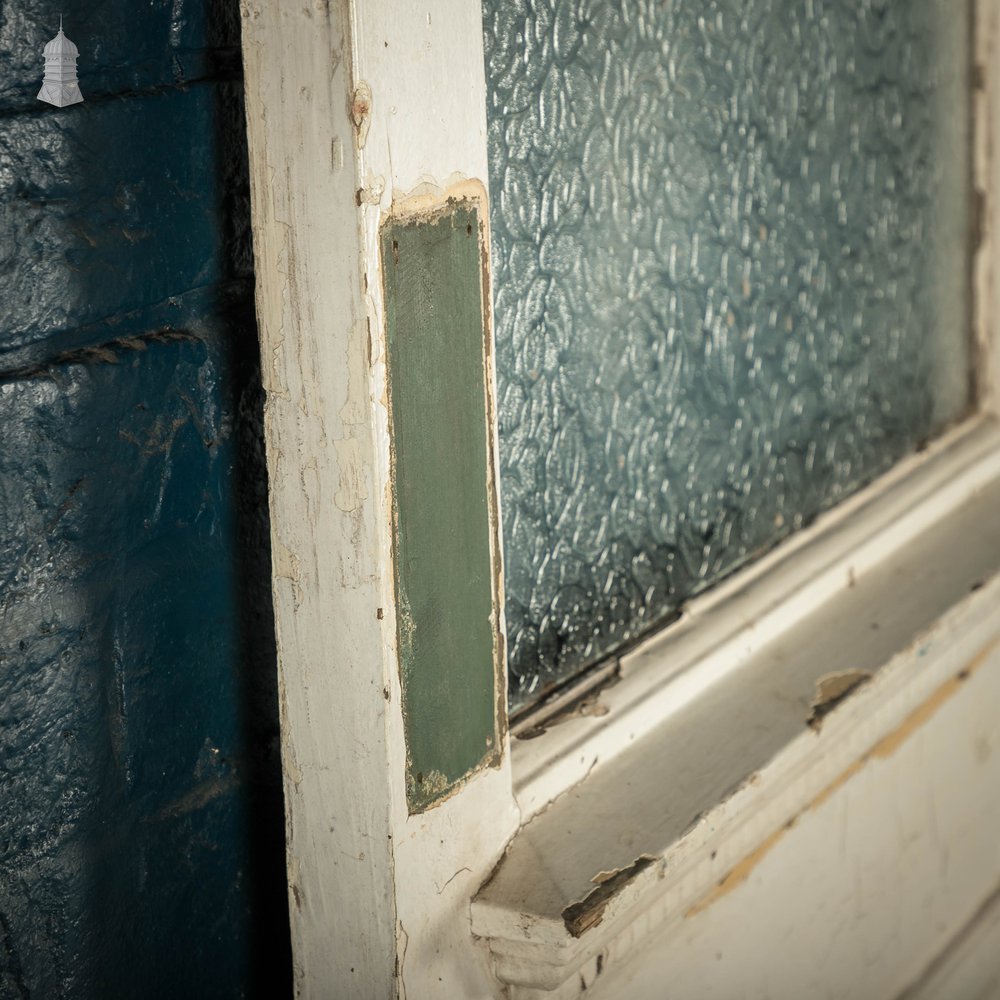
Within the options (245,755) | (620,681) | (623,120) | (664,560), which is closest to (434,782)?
(245,755)

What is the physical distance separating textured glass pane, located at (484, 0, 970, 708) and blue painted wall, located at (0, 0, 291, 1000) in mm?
225

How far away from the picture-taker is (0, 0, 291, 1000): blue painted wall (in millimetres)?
638

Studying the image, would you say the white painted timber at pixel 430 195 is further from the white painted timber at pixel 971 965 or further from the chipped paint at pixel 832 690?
the white painted timber at pixel 971 965

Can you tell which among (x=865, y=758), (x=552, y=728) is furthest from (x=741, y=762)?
(x=865, y=758)

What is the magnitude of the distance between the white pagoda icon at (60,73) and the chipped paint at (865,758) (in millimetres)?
771

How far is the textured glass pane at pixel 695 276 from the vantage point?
0.91 metres

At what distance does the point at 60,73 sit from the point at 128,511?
24 cm

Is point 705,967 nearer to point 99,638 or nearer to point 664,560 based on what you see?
point 664,560

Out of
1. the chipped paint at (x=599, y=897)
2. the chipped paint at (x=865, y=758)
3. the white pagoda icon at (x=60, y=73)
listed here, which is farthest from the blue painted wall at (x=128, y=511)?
the chipped paint at (x=865, y=758)

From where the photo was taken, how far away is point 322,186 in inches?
25.3

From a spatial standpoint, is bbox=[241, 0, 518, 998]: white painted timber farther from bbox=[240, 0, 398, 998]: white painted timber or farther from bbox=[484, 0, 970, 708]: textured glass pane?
bbox=[484, 0, 970, 708]: textured glass pane

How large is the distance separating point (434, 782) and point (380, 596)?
5.5 inches

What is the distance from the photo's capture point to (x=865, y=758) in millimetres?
1257

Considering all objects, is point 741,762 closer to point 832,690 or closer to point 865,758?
point 832,690
